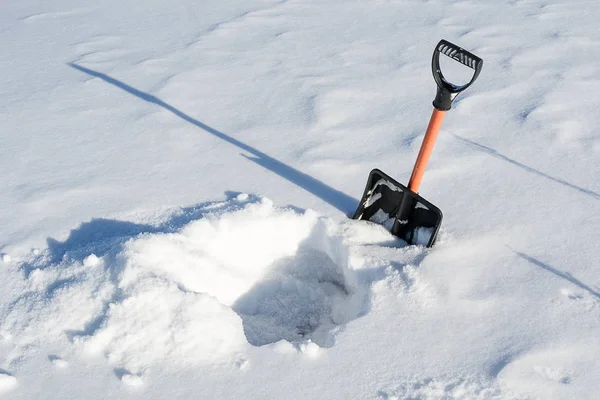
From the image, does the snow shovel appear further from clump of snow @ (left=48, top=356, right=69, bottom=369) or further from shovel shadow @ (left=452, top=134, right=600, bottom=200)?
clump of snow @ (left=48, top=356, right=69, bottom=369)

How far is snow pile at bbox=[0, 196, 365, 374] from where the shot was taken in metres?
1.82

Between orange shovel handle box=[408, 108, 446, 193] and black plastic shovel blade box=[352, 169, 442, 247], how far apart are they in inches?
1.9

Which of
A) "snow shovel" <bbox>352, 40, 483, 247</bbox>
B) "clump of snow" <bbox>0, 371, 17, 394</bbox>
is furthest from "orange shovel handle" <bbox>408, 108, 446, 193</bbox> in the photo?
"clump of snow" <bbox>0, 371, 17, 394</bbox>

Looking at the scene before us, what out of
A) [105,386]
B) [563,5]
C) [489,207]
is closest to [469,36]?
[563,5]

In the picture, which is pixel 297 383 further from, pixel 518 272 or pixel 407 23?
pixel 407 23

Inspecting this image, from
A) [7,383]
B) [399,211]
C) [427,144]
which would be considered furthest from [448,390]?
[7,383]

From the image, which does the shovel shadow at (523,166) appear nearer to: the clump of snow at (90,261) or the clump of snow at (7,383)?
the clump of snow at (90,261)

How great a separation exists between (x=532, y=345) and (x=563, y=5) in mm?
3350

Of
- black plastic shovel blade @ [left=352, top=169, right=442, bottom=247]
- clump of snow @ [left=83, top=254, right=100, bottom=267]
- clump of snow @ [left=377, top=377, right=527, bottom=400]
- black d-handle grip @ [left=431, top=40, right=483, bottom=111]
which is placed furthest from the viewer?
black plastic shovel blade @ [left=352, top=169, right=442, bottom=247]

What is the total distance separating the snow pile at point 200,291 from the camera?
71.5 inches

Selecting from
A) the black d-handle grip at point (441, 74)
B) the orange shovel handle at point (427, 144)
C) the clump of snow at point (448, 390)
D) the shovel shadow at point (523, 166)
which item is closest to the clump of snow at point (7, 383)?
the clump of snow at point (448, 390)

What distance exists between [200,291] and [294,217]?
483 millimetres

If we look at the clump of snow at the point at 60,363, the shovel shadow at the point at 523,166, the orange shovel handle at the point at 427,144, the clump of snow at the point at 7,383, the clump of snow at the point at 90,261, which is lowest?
the clump of snow at the point at 7,383

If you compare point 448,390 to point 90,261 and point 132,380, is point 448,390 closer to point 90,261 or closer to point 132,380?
point 132,380
